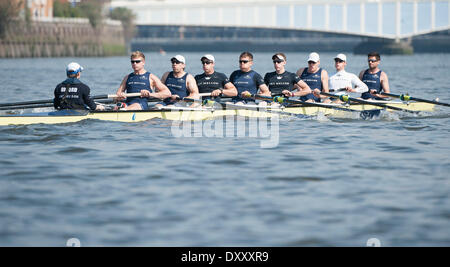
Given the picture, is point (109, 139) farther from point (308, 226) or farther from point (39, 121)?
point (308, 226)

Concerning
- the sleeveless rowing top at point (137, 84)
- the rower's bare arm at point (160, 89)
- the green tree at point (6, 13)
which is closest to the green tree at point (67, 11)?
the green tree at point (6, 13)

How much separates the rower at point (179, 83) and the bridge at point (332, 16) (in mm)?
100406

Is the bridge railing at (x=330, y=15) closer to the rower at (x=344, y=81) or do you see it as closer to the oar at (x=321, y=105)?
the rower at (x=344, y=81)

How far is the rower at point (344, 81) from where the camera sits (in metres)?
19.6

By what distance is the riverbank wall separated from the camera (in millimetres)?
81250

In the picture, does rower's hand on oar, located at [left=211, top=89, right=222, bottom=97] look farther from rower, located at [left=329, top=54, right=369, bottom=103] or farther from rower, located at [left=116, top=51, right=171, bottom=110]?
rower, located at [left=329, top=54, right=369, bottom=103]

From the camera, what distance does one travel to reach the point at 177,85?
17.4 meters

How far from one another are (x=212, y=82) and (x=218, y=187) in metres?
7.75

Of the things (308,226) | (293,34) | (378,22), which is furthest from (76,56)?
(308,226)

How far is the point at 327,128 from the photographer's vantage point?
1731cm

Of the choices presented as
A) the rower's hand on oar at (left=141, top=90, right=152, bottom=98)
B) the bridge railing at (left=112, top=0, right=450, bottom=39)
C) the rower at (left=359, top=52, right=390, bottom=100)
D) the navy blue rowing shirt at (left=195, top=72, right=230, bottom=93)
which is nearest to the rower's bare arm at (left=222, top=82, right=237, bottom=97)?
the navy blue rowing shirt at (left=195, top=72, right=230, bottom=93)
